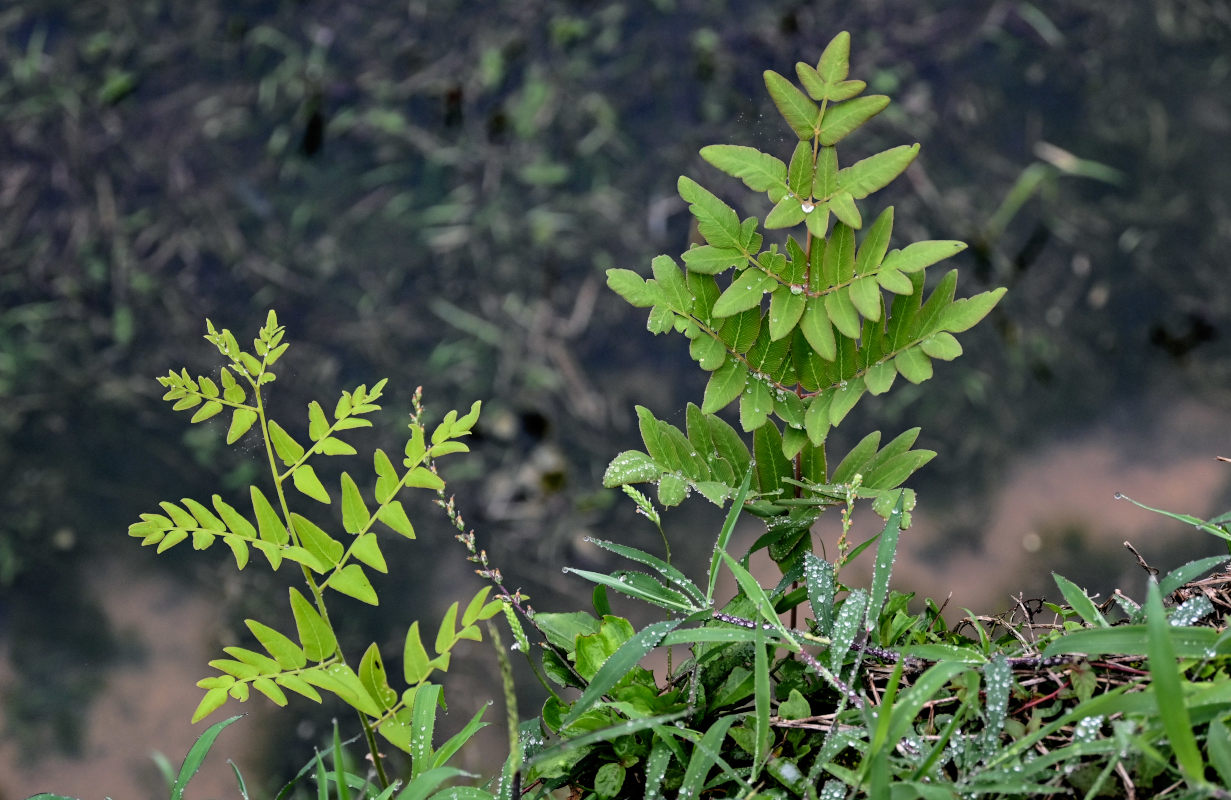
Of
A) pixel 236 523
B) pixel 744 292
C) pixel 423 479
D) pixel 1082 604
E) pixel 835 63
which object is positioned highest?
pixel 835 63

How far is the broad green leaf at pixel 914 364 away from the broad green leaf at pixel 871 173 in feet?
0.54

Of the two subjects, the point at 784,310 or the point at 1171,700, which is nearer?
the point at 1171,700

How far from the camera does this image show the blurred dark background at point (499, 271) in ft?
8.39

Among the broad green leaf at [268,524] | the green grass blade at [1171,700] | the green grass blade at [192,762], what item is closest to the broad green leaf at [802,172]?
the green grass blade at [1171,700]

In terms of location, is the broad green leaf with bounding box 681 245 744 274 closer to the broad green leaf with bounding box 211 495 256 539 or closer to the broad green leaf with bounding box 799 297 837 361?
the broad green leaf with bounding box 799 297 837 361

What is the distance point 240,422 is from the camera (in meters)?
0.98

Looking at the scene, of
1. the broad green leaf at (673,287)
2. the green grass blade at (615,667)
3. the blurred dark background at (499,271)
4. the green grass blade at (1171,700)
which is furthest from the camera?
the blurred dark background at (499,271)

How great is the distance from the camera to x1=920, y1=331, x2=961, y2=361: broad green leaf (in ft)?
3.21

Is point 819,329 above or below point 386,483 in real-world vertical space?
above

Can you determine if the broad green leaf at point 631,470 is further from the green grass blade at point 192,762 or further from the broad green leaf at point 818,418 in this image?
the green grass blade at point 192,762

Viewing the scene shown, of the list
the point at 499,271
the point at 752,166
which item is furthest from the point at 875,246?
the point at 499,271

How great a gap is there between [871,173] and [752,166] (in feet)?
0.37

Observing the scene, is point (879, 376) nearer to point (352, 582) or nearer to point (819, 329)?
point (819, 329)

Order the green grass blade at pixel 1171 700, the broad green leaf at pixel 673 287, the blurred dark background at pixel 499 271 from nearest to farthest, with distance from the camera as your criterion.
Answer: the green grass blade at pixel 1171 700 → the broad green leaf at pixel 673 287 → the blurred dark background at pixel 499 271
